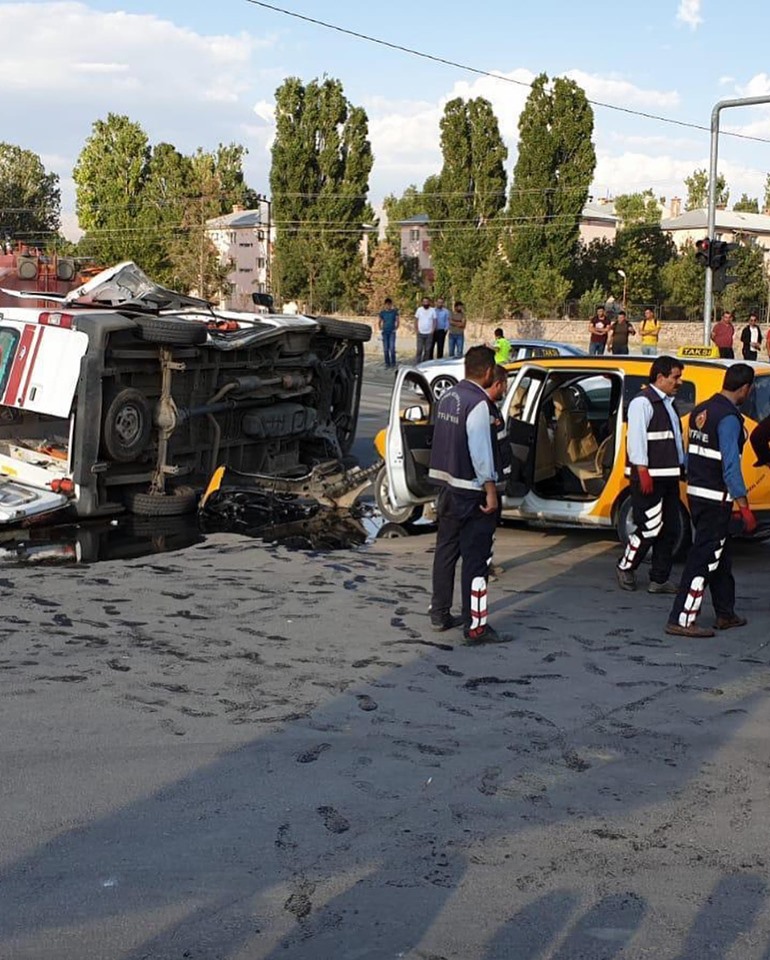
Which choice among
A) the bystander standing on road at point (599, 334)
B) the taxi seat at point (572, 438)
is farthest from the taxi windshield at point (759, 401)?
the bystander standing on road at point (599, 334)

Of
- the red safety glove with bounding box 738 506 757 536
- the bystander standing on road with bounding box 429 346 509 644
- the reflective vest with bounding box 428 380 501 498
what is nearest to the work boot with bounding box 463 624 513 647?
the bystander standing on road with bounding box 429 346 509 644

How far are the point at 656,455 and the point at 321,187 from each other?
188ft

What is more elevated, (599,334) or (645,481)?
(599,334)

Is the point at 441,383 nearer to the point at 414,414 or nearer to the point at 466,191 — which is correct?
the point at 414,414

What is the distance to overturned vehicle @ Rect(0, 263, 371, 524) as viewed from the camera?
11383mm

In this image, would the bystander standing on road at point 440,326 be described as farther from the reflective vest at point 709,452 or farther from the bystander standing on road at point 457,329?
the reflective vest at point 709,452

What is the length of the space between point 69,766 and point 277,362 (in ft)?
31.2

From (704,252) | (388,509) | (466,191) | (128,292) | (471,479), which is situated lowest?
(388,509)

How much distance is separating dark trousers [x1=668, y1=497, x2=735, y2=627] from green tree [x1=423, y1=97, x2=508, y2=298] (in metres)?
53.5

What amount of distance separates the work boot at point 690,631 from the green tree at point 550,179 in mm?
49961

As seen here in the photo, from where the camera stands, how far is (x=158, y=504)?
39.2ft

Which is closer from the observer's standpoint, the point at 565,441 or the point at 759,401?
the point at 759,401

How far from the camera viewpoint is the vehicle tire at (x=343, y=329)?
50.3 feet

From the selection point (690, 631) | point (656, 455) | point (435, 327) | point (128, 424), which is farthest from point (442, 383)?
point (435, 327)
